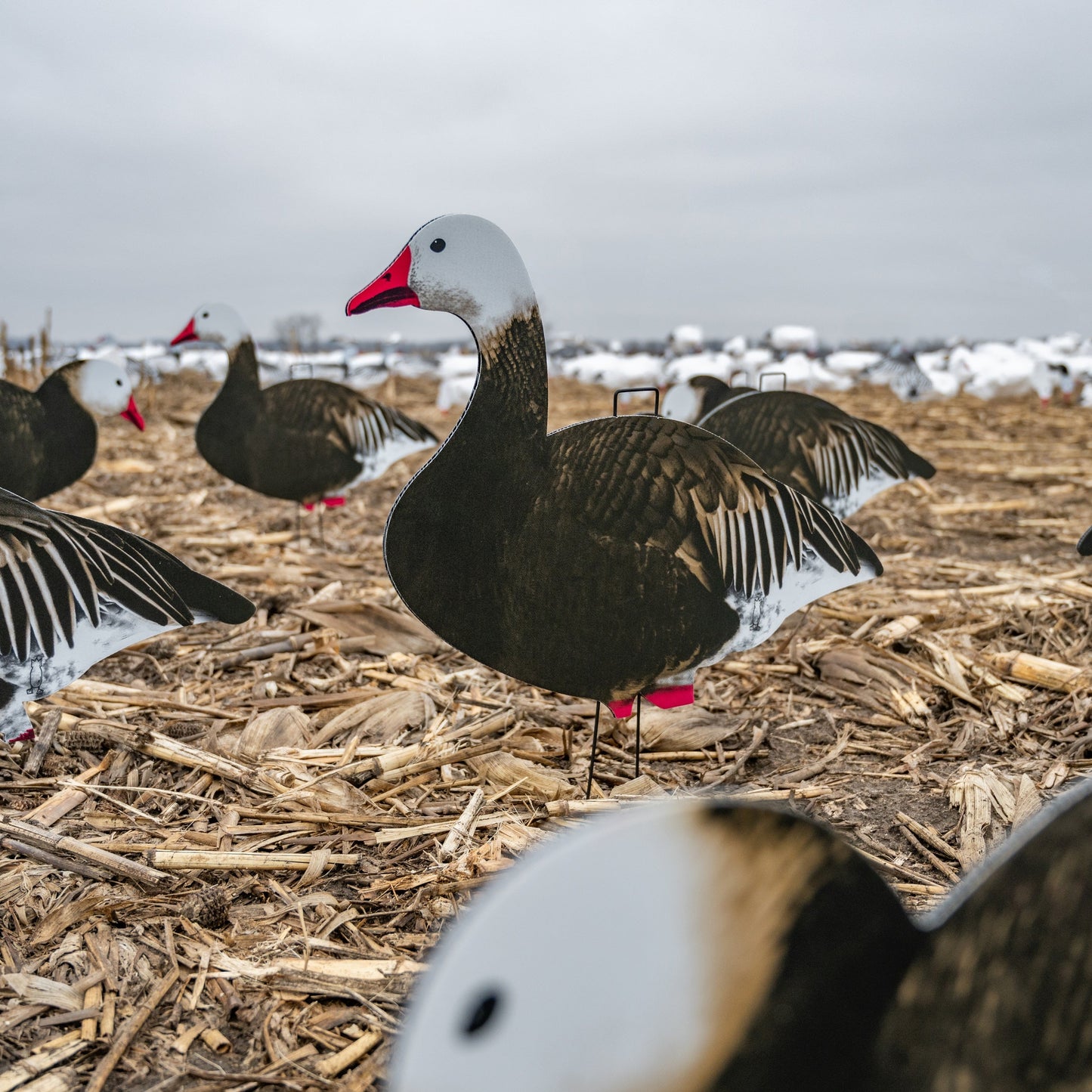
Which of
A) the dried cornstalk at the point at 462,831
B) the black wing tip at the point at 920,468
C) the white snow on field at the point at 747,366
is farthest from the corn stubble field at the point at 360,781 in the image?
the white snow on field at the point at 747,366

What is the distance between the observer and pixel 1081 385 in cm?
1866

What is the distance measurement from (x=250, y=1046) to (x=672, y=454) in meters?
1.74

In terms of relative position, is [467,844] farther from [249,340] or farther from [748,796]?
[249,340]

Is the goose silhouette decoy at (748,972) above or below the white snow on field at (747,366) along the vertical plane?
below

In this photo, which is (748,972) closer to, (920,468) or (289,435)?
(920,468)

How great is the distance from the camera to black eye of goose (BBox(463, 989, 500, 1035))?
35.7 inches

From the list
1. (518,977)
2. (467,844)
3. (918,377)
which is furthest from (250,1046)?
(918,377)

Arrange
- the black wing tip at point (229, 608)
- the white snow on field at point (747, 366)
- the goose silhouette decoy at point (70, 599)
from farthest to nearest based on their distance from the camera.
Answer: the white snow on field at point (747, 366), the black wing tip at point (229, 608), the goose silhouette decoy at point (70, 599)

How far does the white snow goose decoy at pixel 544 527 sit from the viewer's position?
2488 mm

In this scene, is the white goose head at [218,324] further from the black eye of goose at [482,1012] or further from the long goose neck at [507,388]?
the black eye of goose at [482,1012]

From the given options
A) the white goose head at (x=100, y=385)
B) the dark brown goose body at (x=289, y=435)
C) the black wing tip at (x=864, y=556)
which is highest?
the white goose head at (x=100, y=385)

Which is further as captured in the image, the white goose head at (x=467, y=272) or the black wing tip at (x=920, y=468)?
the black wing tip at (x=920, y=468)

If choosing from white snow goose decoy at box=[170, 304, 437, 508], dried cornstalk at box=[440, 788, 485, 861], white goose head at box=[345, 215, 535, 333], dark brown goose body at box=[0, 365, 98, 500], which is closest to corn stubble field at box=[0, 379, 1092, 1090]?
dried cornstalk at box=[440, 788, 485, 861]

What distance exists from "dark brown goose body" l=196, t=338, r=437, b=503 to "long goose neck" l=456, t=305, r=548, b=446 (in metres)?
3.47
